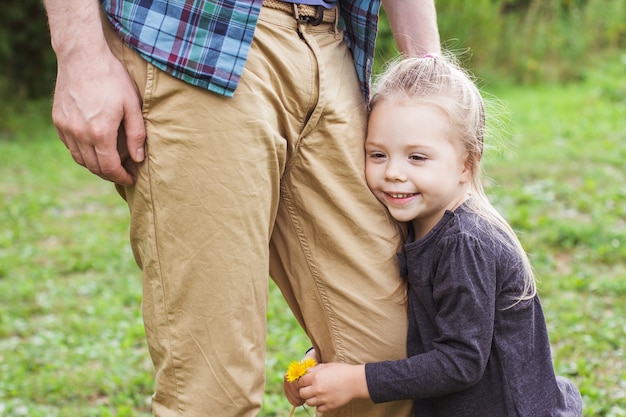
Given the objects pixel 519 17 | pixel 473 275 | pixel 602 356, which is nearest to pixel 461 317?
pixel 473 275

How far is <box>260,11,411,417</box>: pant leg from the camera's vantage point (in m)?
1.92

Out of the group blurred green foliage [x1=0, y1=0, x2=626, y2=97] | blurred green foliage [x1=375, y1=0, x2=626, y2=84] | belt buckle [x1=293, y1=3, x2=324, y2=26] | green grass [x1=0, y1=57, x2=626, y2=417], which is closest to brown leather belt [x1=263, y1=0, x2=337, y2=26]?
belt buckle [x1=293, y1=3, x2=324, y2=26]

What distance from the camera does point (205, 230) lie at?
5.63 feet

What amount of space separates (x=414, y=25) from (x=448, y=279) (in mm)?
760

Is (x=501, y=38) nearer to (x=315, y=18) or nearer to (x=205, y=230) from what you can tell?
(x=315, y=18)

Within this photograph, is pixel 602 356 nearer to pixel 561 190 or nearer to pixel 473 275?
pixel 473 275

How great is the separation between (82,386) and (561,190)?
3.73m

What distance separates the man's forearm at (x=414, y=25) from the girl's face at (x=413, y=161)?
299 millimetres

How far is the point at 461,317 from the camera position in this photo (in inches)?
73.2

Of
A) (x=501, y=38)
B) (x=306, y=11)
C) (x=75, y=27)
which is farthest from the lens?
(x=501, y=38)

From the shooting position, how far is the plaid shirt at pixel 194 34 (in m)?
1.66

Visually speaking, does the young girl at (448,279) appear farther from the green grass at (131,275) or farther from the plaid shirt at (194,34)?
the plaid shirt at (194,34)

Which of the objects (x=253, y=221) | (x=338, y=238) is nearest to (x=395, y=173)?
(x=338, y=238)

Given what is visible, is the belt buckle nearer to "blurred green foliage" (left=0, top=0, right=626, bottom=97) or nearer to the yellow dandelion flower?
the yellow dandelion flower
